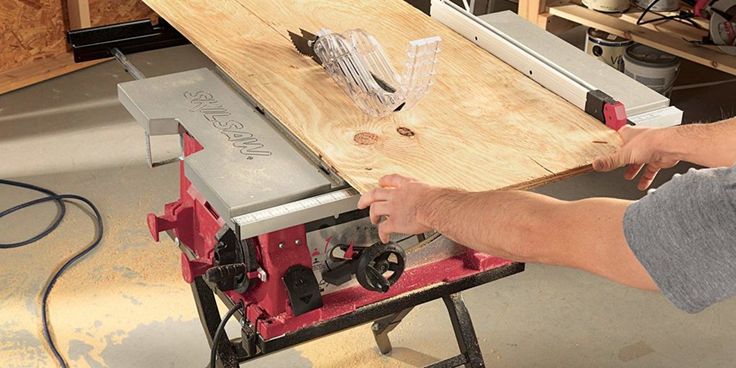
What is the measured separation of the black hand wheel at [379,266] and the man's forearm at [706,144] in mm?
552

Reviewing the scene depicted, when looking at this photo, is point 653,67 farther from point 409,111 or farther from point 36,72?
point 36,72

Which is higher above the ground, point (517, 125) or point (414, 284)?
point (517, 125)

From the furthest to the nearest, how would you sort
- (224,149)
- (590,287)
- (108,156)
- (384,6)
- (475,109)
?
1. (108,156)
2. (590,287)
3. (384,6)
4. (475,109)
5. (224,149)

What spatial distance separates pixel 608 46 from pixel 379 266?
2.57 meters

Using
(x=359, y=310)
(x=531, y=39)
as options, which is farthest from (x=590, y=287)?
(x=359, y=310)

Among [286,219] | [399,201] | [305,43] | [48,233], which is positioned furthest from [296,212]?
[48,233]

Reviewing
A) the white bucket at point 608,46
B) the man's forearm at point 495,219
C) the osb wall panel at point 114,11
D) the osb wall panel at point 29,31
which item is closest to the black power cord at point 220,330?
the man's forearm at point 495,219

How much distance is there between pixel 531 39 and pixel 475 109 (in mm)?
419

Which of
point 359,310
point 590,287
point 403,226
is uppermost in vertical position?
point 403,226

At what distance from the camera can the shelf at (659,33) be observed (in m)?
3.80

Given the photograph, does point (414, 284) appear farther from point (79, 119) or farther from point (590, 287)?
point (79, 119)

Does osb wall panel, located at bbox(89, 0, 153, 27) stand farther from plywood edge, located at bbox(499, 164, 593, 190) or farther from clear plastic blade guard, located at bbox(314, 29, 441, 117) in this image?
plywood edge, located at bbox(499, 164, 593, 190)

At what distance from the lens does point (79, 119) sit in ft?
14.0

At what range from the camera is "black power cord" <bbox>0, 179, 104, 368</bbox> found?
3121 mm
